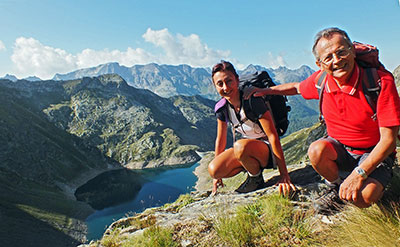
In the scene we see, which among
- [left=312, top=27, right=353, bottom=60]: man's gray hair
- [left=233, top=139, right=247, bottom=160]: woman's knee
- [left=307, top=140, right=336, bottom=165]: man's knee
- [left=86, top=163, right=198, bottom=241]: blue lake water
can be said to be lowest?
[left=86, top=163, right=198, bottom=241]: blue lake water

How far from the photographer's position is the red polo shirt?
125 inches

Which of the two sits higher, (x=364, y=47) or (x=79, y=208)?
(x=364, y=47)

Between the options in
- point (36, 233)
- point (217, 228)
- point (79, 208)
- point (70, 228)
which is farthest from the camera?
point (79, 208)

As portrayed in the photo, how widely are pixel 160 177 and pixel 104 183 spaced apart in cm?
3383

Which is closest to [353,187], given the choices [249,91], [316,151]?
[316,151]

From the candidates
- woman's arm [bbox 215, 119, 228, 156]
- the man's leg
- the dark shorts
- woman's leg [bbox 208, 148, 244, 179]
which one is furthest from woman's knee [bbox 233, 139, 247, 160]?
the dark shorts

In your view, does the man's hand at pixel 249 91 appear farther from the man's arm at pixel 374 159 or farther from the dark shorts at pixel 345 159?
the man's arm at pixel 374 159

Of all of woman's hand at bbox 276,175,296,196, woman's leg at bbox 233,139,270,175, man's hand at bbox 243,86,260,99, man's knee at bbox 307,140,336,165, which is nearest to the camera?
man's knee at bbox 307,140,336,165

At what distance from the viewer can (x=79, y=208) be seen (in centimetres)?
9469

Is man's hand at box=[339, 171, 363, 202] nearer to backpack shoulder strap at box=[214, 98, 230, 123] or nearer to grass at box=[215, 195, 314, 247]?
grass at box=[215, 195, 314, 247]

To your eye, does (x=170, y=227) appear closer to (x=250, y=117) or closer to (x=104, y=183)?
(x=250, y=117)

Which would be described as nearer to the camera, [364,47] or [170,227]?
[364,47]

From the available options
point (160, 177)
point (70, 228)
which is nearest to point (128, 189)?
point (160, 177)

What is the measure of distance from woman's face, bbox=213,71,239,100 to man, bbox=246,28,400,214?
1940 millimetres
